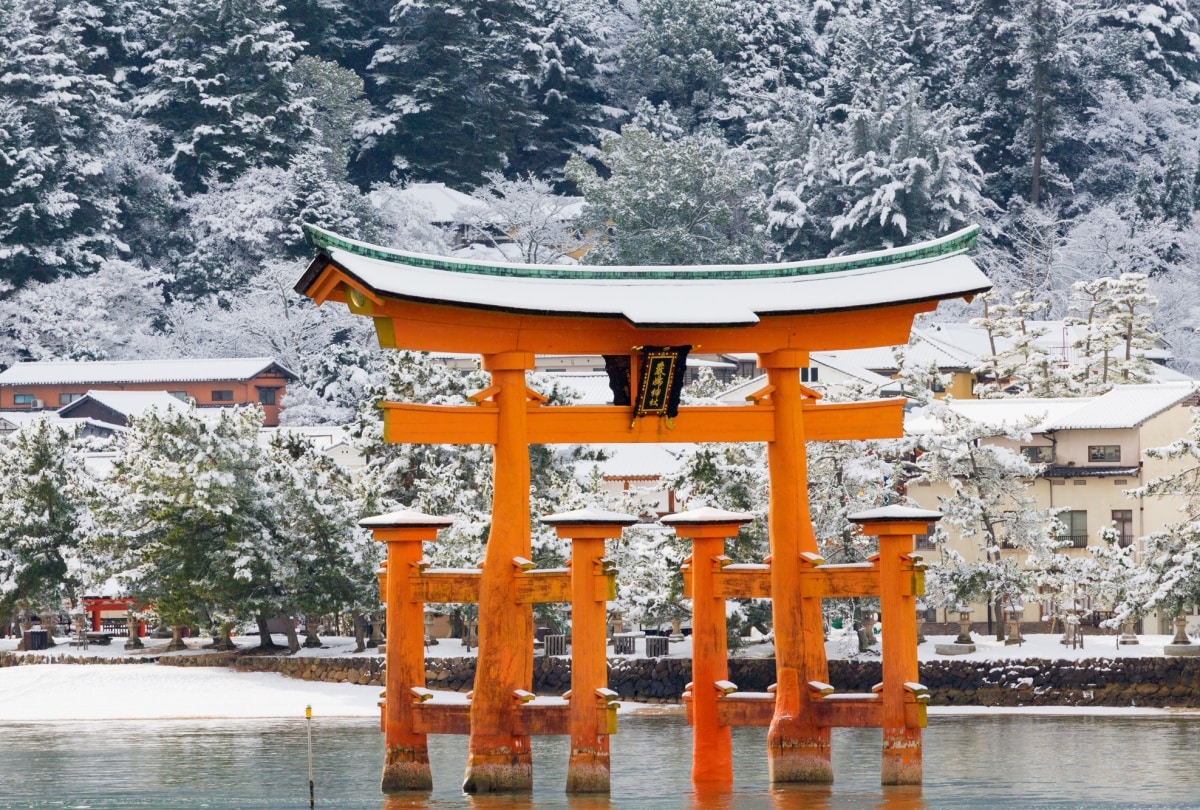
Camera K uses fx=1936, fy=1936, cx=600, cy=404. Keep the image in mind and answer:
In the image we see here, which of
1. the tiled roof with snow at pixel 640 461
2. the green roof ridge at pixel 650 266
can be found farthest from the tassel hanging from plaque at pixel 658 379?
the tiled roof with snow at pixel 640 461

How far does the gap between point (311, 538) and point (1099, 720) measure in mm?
17523

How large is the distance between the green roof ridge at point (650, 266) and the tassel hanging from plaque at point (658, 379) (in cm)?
97

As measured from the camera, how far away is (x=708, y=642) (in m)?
21.3

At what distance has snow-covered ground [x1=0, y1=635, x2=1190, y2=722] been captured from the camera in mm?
38156

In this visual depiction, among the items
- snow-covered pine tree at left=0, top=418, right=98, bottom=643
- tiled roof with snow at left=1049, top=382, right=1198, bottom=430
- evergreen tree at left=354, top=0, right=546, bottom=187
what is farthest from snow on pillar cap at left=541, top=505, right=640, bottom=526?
evergreen tree at left=354, top=0, right=546, bottom=187

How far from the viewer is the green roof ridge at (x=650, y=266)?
20.5 metres

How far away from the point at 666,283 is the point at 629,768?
8.02 metres

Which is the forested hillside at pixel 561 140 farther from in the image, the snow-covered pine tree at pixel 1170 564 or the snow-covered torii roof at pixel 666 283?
the snow-covered torii roof at pixel 666 283

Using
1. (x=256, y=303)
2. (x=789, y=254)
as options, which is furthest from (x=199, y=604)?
(x=789, y=254)

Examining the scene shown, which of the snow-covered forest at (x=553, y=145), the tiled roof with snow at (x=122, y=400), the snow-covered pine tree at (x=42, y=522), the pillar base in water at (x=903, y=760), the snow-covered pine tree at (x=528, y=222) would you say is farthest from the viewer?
the snow-covered pine tree at (x=528, y=222)

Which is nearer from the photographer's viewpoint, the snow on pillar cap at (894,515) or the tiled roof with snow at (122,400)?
the snow on pillar cap at (894,515)

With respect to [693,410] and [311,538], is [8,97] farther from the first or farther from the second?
[693,410]

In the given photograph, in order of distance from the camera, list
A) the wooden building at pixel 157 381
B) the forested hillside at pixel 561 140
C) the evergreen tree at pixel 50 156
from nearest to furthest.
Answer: the wooden building at pixel 157 381 < the forested hillside at pixel 561 140 < the evergreen tree at pixel 50 156

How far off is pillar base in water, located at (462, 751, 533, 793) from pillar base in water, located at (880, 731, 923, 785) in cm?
396
